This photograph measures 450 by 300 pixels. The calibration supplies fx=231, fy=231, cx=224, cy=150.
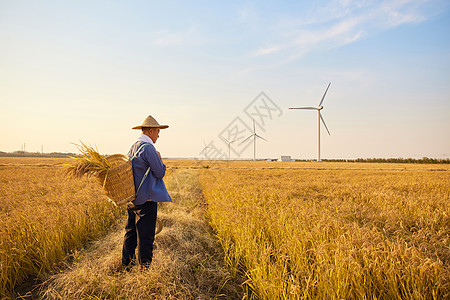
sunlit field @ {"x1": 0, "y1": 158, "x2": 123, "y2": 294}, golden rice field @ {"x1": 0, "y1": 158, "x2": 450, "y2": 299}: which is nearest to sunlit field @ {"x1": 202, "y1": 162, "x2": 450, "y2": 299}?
golden rice field @ {"x1": 0, "y1": 158, "x2": 450, "y2": 299}

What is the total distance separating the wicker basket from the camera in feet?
11.0

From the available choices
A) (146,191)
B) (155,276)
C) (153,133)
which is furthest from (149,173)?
(155,276)

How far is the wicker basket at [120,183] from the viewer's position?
3346 millimetres

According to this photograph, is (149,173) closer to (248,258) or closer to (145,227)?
(145,227)

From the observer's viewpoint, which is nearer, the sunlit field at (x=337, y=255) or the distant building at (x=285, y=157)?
the sunlit field at (x=337, y=255)

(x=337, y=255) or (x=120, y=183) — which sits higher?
(x=120, y=183)

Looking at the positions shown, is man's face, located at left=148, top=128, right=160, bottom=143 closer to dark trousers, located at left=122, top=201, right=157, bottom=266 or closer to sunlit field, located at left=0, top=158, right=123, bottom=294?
dark trousers, located at left=122, top=201, right=157, bottom=266

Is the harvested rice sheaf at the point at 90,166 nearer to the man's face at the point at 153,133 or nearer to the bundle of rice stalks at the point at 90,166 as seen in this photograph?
the bundle of rice stalks at the point at 90,166

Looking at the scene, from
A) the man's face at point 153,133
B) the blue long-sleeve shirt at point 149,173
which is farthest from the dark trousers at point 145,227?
the man's face at point 153,133

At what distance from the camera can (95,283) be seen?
3402 millimetres

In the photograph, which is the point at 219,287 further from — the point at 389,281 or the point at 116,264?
the point at 389,281

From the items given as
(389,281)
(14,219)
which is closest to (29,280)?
(14,219)

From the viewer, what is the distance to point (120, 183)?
11.1 ft

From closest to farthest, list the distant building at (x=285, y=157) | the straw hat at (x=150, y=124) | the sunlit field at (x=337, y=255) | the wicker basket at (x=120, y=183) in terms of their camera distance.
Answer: the sunlit field at (x=337, y=255)
the wicker basket at (x=120, y=183)
the straw hat at (x=150, y=124)
the distant building at (x=285, y=157)
